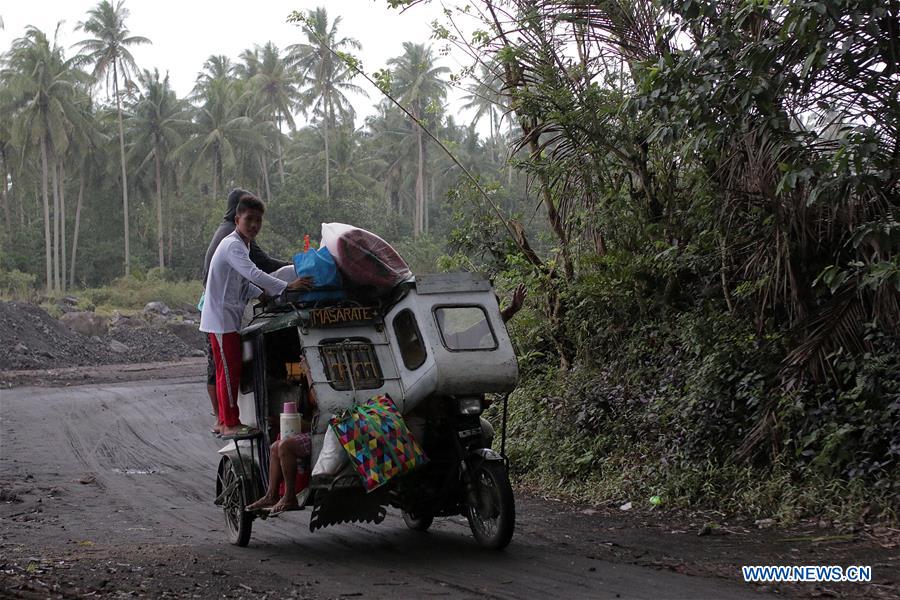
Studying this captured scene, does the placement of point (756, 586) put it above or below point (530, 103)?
below

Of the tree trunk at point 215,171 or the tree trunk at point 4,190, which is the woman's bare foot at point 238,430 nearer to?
the tree trunk at point 215,171

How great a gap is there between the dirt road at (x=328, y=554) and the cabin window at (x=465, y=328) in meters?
1.64

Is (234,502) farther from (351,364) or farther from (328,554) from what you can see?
(351,364)

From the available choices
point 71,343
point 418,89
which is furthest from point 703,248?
point 418,89

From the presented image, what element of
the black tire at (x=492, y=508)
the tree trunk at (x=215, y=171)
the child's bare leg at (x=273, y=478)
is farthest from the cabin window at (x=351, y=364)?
the tree trunk at (x=215, y=171)

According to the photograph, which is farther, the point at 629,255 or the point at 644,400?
the point at 629,255

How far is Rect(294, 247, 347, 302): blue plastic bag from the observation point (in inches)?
300

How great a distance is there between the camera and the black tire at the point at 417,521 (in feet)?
27.4

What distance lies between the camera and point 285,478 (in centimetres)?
738

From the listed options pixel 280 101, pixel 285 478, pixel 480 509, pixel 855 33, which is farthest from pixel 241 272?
pixel 280 101

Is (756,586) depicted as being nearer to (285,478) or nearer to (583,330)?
(285,478)

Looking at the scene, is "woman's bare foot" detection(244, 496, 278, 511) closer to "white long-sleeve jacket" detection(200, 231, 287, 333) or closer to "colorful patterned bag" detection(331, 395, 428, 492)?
"colorful patterned bag" detection(331, 395, 428, 492)

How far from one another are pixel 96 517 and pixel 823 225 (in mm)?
8159

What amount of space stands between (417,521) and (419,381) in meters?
1.96
